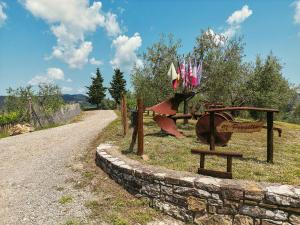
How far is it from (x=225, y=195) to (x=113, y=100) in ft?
174

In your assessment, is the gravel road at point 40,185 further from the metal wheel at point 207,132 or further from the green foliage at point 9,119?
the green foliage at point 9,119

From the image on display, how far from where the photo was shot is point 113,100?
5694 cm

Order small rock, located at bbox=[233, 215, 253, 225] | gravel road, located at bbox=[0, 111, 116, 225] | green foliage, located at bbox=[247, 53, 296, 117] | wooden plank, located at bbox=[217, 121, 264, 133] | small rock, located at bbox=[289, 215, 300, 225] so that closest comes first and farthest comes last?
small rock, located at bbox=[289, 215, 300, 225] → small rock, located at bbox=[233, 215, 253, 225] → gravel road, located at bbox=[0, 111, 116, 225] → wooden plank, located at bbox=[217, 121, 264, 133] → green foliage, located at bbox=[247, 53, 296, 117]

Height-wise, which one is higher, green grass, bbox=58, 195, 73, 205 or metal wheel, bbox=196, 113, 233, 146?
metal wheel, bbox=196, 113, 233, 146

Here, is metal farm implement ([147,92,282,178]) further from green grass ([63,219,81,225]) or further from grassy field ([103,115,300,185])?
green grass ([63,219,81,225])

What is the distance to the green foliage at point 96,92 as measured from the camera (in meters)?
56.0

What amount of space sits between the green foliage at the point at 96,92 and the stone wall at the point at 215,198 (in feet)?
167

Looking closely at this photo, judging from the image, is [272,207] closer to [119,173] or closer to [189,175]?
[189,175]

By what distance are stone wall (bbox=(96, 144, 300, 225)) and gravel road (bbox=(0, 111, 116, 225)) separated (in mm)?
1538

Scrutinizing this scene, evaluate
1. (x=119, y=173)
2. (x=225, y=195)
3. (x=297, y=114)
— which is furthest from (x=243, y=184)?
(x=297, y=114)

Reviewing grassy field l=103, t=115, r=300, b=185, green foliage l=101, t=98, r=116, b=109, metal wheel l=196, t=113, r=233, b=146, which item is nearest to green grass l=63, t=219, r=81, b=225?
grassy field l=103, t=115, r=300, b=185

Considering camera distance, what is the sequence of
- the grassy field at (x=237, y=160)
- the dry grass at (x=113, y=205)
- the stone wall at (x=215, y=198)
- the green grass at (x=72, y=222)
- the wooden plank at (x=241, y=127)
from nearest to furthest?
the stone wall at (x=215, y=198) → the green grass at (x=72, y=222) → the dry grass at (x=113, y=205) → the grassy field at (x=237, y=160) → the wooden plank at (x=241, y=127)

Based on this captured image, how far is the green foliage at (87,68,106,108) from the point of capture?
55969 mm

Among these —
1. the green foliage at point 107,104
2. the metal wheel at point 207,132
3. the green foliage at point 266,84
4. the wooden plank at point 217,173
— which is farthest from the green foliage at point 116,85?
the wooden plank at point 217,173
